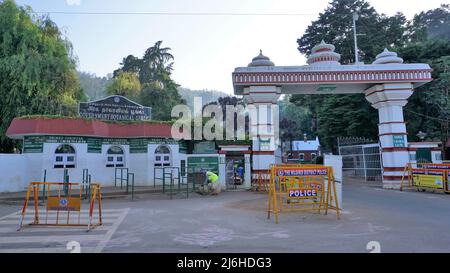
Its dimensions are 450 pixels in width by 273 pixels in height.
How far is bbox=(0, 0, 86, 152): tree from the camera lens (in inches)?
838

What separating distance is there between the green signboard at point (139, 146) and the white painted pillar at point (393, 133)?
13362mm

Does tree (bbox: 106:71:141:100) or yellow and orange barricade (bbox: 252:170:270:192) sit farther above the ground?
tree (bbox: 106:71:141:100)

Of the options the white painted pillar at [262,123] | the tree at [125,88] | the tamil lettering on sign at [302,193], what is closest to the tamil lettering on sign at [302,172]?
the tamil lettering on sign at [302,193]

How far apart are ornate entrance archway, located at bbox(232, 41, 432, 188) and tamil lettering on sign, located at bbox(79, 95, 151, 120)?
23.6 ft

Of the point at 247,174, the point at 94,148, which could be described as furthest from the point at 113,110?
the point at 247,174

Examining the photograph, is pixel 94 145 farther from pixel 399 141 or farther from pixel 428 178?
pixel 428 178

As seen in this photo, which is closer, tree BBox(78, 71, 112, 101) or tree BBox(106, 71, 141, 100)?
tree BBox(106, 71, 141, 100)

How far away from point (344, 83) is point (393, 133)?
143 inches

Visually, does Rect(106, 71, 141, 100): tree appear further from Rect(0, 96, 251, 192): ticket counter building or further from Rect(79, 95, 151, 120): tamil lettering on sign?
Rect(0, 96, 251, 192): ticket counter building

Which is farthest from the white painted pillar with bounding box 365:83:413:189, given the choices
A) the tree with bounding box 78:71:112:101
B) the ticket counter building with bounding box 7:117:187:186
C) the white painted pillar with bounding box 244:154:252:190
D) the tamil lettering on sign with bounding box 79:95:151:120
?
the tree with bounding box 78:71:112:101

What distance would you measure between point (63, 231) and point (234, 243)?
4.25 m

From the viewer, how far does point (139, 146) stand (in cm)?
1917

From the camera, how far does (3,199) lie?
13805 millimetres
